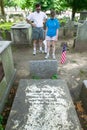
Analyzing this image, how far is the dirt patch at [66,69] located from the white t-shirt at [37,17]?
4.48ft

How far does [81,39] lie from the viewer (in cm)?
702

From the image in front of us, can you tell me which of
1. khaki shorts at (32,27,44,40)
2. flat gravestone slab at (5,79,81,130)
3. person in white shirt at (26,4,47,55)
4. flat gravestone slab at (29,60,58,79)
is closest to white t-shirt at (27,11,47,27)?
person in white shirt at (26,4,47,55)

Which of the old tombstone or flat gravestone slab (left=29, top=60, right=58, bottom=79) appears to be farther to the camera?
flat gravestone slab (left=29, top=60, right=58, bottom=79)

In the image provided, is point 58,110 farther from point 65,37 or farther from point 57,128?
point 65,37

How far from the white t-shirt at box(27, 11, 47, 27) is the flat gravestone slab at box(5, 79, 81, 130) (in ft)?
9.65

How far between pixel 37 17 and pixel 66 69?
225 centimetres

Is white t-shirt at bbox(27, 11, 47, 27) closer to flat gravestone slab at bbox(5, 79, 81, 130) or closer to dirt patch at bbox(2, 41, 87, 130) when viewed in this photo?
dirt patch at bbox(2, 41, 87, 130)

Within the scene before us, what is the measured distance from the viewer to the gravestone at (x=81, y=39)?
6829mm

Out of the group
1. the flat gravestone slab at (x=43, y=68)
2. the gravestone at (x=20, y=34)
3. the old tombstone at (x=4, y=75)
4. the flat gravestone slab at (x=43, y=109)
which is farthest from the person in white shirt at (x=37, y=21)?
the flat gravestone slab at (x=43, y=109)

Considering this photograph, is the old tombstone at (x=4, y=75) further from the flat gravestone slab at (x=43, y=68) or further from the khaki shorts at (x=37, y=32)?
the khaki shorts at (x=37, y=32)

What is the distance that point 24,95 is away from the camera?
3.34 meters

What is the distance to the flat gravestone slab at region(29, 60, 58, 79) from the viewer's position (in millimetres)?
4207

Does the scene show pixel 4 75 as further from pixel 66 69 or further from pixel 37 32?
pixel 37 32

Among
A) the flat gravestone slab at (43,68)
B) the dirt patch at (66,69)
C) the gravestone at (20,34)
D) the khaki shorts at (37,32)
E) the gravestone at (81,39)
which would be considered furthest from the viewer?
the gravestone at (20,34)
